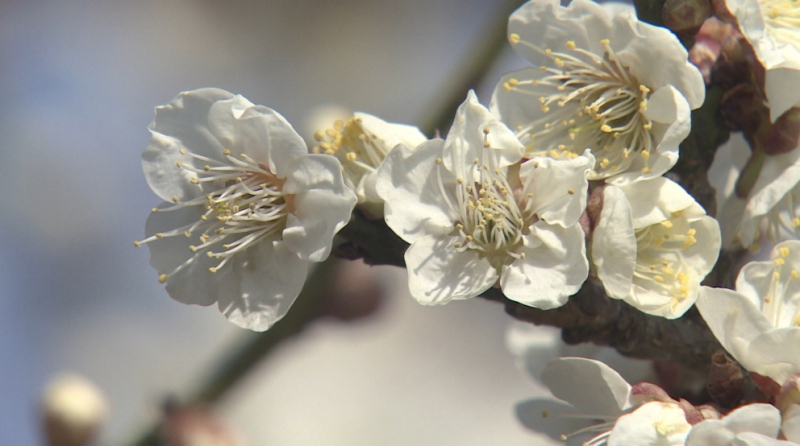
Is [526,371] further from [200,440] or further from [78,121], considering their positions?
[78,121]

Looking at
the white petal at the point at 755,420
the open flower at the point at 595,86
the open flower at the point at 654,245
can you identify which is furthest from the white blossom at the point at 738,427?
the open flower at the point at 595,86

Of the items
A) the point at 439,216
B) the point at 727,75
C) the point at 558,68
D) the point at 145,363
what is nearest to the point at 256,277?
the point at 439,216

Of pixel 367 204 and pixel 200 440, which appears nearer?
pixel 367 204

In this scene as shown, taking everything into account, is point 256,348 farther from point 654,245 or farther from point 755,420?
point 755,420

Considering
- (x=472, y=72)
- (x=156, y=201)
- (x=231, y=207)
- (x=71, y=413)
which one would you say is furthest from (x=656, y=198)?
(x=156, y=201)

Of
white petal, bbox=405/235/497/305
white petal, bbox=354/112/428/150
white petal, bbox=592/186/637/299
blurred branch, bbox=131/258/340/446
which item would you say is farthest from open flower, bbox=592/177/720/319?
blurred branch, bbox=131/258/340/446

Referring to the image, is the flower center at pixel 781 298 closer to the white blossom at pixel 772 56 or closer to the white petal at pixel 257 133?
the white blossom at pixel 772 56
